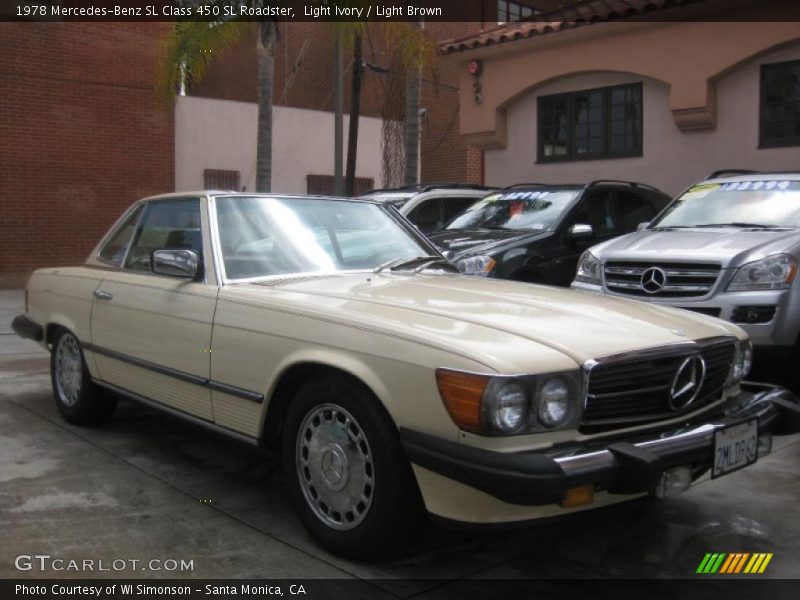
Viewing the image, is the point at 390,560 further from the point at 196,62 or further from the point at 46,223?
the point at 46,223

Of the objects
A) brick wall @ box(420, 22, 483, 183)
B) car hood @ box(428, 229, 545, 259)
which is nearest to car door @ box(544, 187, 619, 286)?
car hood @ box(428, 229, 545, 259)

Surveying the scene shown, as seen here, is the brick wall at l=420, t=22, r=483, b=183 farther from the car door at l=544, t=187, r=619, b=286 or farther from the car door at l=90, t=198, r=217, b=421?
the car door at l=90, t=198, r=217, b=421

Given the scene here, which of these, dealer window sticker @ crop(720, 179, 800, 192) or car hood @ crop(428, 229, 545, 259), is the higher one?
dealer window sticker @ crop(720, 179, 800, 192)

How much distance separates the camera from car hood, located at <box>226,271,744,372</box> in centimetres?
305

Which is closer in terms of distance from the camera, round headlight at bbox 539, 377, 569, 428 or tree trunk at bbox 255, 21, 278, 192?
round headlight at bbox 539, 377, 569, 428

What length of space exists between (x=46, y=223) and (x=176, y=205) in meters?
12.1

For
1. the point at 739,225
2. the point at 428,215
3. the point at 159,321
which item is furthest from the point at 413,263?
the point at 428,215

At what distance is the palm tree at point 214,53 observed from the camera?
13406mm

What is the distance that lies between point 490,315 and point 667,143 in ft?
29.3

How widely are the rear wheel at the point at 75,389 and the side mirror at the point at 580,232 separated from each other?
4404mm

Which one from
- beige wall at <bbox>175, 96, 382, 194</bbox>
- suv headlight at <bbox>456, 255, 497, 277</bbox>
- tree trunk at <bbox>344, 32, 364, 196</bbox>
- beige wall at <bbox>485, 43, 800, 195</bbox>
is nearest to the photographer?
suv headlight at <bbox>456, 255, 497, 277</bbox>

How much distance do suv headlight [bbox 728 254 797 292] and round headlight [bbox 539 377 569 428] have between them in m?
3.44

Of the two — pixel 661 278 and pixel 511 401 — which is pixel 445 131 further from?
pixel 511 401

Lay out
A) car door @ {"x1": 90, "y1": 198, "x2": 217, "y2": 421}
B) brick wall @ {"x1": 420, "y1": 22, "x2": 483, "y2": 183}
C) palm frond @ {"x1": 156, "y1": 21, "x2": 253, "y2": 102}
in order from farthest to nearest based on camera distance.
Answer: brick wall @ {"x1": 420, "y1": 22, "x2": 483, "y2": 183} → palm frond @ {"x1": 156, "y1": 21, "x2": 253, "y2": 102} → car door @ {"x1": 90, "y1": 198, "x2": 217, "y2": 421}
